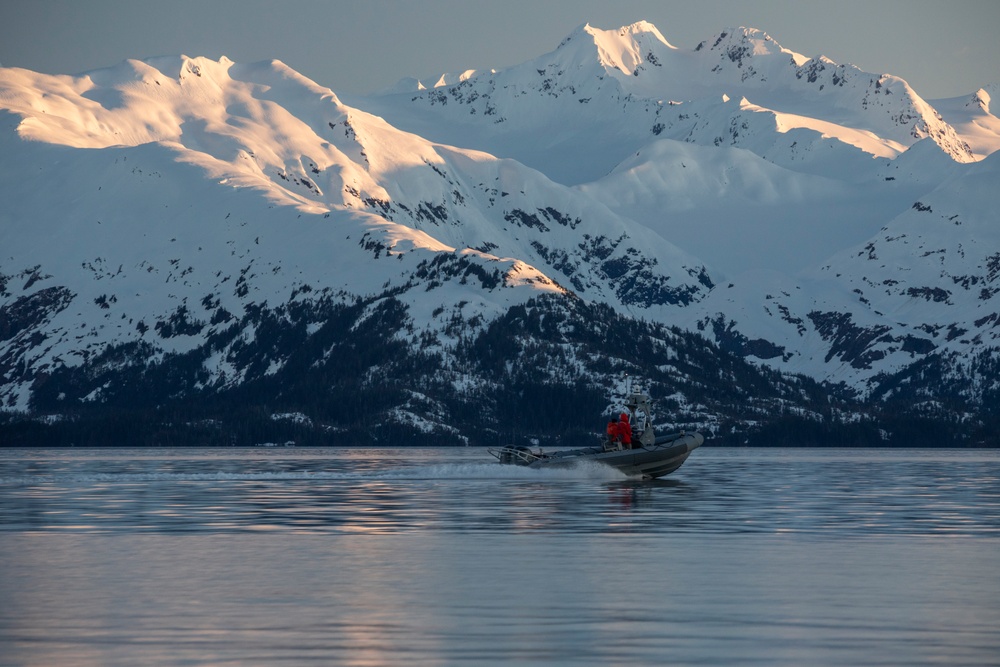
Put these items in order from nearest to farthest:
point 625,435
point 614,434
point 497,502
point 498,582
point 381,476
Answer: point 498,582, point 497,502, point 625,435, point 614,434, point 381,476

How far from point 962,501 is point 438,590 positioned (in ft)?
192

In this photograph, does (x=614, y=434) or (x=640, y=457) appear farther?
(x=614, y=434)

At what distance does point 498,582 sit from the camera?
56500mm

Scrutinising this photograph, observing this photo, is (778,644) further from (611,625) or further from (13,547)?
(13,547)

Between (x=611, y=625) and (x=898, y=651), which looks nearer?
(x=898, y=651)

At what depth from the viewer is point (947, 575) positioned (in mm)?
57969

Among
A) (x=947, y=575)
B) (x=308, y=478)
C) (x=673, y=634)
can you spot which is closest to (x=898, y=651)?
(x=673, y=634)

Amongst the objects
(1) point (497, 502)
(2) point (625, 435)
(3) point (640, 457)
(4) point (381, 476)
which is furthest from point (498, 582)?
(4) point (381, 476)

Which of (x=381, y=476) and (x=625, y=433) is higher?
(x=625, y=433)

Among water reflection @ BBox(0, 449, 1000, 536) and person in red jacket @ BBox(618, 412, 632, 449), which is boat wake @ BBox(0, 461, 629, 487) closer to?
water reflection @ BBox(0, 449, 1000, 536)

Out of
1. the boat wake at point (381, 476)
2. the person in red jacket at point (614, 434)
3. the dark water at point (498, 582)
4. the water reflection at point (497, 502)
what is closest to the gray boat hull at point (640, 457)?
the boat wake at point (381, 476)

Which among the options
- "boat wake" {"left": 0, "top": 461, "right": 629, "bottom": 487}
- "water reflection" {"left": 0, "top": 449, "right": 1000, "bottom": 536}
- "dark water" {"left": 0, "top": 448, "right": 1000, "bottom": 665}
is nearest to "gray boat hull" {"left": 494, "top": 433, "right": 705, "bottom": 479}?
"boat wake" {"left": 0, "top": 461, "right": 629, "bottom": 487}

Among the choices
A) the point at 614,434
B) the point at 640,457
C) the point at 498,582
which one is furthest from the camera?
the point at 614,434

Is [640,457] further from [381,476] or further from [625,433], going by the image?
[381,476]
